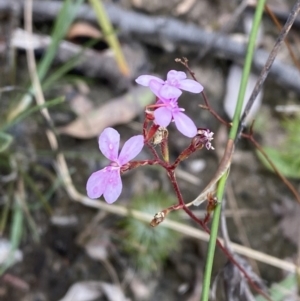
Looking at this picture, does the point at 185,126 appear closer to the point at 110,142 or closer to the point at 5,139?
the point at 110,142

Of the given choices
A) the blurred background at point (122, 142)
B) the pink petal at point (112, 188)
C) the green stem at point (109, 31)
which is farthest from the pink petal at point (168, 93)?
the green stem at point (109, 31)

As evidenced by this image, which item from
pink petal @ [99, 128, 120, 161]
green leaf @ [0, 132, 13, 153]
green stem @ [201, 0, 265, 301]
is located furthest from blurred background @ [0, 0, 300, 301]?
pink petal @ [99, 128, 120, 161]

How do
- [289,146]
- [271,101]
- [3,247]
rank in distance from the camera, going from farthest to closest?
1. [271,101]
2. [289,146]
3. [3,247]

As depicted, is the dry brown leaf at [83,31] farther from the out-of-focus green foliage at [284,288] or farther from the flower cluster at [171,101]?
the flower cluster at [171,101]

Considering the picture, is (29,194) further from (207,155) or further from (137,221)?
(207,155)

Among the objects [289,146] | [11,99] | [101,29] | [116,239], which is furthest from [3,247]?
[289,146]
